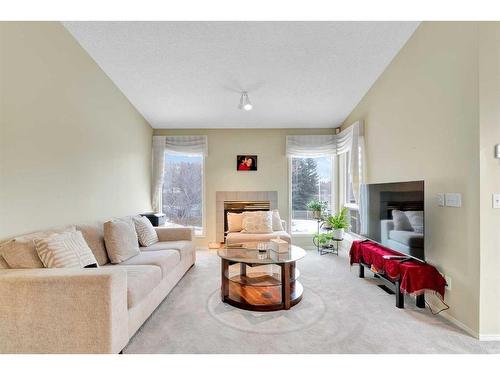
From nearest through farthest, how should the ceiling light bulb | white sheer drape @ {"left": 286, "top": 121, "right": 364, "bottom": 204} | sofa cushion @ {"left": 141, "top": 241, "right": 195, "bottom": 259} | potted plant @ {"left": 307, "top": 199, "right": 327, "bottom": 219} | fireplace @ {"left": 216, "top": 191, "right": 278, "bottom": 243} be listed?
sofa cushion @ {"left": 141, "top": 241, "right": 195, "bottom": 259}, the ceiling light bulb, white sheer drape @ {"left": 286, "top": 121, "right": 364, "bottom": 204}, potted plant @ {"left": 307, "top": 199, "right": 327, "bottom": 219}, fireplace @ {"left": 216, "top": 191, "right": 278, "bottom": 243}

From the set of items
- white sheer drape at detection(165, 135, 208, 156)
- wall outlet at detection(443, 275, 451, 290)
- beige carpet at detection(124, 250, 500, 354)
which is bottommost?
beige carpet at detection(124, 250, 500, 354)

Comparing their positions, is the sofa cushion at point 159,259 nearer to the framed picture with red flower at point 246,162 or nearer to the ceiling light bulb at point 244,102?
the ceiling light bulb at point 244,102

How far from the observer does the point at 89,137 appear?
3.02 meters

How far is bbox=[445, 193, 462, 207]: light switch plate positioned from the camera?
2129 millimetres

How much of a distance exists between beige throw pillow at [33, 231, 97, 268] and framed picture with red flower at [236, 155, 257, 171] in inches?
130

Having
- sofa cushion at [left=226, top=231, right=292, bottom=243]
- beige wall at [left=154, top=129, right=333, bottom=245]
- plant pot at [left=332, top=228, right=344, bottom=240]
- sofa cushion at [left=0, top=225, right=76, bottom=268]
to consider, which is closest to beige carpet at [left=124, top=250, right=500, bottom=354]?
sofa cushion at [left=0, top=225, right=76, bottom=268]

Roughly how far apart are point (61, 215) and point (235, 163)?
3.14 m

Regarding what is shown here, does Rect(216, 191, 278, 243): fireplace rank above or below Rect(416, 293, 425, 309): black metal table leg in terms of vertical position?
above

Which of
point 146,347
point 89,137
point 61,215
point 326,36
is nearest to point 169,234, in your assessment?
point 61,215

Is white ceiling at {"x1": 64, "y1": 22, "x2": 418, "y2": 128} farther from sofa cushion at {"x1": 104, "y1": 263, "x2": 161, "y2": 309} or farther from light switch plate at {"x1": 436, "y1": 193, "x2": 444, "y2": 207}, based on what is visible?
sofa cushion at {"x1": 104, "y1": 263, "x2": 161, "y2": 309}

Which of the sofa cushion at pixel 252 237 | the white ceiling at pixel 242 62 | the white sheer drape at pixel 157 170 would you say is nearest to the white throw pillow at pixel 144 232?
the sofa cushion at pixel 252 237

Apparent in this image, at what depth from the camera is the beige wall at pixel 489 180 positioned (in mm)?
1941

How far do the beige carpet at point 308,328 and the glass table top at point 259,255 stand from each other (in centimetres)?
46

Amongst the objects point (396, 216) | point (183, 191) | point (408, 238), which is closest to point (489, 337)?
point (408, 238)
